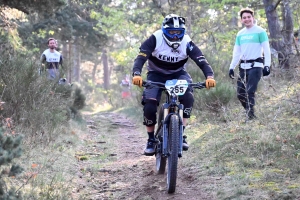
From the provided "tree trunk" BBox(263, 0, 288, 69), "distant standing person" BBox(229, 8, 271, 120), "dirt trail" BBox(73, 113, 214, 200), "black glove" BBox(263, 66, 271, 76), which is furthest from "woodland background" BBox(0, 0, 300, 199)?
"dirt trail" BBox(73, 113, 214, 200)

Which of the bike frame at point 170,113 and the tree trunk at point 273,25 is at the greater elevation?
the tree trunk at point 273,25

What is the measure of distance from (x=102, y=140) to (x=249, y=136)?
3.93 m

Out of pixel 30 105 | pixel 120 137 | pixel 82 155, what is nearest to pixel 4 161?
pixel 30 105

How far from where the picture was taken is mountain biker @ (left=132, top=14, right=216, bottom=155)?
462cm

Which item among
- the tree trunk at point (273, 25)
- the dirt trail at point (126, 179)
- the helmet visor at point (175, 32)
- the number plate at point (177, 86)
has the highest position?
the tree trunk at point (273, 25)

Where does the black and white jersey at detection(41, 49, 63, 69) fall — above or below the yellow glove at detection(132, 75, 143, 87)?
above

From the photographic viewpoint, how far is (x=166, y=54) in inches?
191

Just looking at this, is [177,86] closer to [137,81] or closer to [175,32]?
[137,81]

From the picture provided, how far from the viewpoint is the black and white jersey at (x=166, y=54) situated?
15.6 ft

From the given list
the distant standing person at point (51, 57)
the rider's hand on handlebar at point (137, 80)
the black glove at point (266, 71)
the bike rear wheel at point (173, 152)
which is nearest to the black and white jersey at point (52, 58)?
the distant standing person at point (51, 57)

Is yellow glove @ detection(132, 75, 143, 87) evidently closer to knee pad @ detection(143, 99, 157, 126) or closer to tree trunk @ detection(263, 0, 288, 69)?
knee pad @ detection(143, 99, 157, 126)

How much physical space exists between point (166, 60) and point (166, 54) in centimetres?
8

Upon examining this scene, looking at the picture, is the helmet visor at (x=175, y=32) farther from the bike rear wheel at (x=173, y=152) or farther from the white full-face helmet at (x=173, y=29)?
the bike rear wheel at (x=173, y=152)

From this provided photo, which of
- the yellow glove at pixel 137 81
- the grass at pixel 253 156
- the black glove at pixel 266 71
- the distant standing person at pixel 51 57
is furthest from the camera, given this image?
the distant standing person at pixel 51 57
